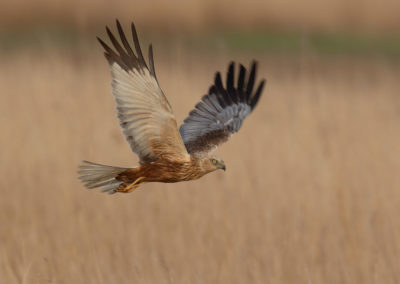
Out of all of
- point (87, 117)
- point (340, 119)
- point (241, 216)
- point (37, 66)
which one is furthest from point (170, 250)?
point (37, 66)

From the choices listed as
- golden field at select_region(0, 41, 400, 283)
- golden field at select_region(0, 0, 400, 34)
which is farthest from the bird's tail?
golden field at select_region(0, 0, 400, 34)

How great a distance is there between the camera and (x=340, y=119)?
311 inches

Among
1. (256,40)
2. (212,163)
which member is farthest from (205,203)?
(256,40)

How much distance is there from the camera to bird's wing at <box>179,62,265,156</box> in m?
5.84

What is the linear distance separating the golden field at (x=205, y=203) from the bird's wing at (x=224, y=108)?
2.05 ft

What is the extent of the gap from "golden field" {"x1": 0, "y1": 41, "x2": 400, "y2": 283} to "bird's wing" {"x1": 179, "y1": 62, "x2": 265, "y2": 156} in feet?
2.05

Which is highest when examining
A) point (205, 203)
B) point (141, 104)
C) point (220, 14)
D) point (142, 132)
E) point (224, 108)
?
point (220, 14)

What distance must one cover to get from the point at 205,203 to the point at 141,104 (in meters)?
1.90

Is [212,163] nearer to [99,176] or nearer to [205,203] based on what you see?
[99,176]

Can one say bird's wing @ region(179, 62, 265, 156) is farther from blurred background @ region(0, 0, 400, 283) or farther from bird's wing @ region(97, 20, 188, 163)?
bird's wing @ region(97, 20, 188, 163)

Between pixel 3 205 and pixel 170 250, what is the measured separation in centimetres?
139

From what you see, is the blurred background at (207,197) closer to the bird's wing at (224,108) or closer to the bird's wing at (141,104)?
the bird's wing at (224,108)

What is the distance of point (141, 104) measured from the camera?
451 cm

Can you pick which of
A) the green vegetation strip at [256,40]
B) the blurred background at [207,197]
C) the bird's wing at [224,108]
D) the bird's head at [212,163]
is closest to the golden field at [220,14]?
the green vegetation strip at [256,40]
